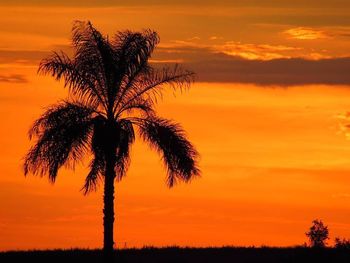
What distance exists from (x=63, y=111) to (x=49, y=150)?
1797 millimetres

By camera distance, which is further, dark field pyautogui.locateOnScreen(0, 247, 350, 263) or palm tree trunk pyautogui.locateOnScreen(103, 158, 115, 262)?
dark field pyautogui.locateOnScreen(0, 247, 350, 263)

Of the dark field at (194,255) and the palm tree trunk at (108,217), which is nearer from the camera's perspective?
the palm tree trunk at (108,217)

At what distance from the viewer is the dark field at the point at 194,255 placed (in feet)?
177

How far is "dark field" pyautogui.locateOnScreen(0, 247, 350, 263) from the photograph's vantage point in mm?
53875

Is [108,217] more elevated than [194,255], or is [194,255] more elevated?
[108,217]

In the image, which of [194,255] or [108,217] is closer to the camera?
[108,217]

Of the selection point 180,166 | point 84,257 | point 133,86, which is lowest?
point 84,257

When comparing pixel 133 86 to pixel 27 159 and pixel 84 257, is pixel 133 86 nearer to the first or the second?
pixel 27 159

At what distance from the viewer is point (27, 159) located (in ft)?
168

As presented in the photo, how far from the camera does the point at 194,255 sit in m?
54.7

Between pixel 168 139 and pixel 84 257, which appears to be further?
pixel 84 257

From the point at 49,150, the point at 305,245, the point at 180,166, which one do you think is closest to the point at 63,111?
the point at 49,150

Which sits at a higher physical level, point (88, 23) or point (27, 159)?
point (88, 23)

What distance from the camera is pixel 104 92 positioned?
5141 cm
